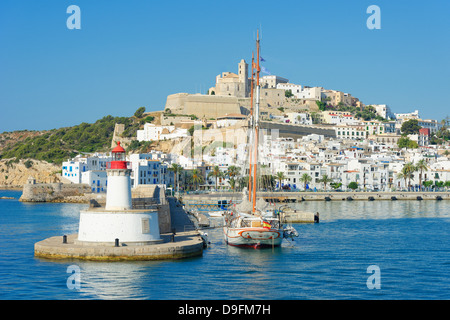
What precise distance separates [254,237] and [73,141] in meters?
90.6

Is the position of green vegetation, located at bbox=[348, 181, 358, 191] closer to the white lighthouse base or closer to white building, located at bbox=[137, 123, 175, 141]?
white building, located at bbox=[137, 123, 175, 141]

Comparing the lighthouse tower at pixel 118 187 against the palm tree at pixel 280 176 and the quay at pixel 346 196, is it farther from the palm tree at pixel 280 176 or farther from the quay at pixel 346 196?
the palm tree at pixel 280 176

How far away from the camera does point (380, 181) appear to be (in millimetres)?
67750

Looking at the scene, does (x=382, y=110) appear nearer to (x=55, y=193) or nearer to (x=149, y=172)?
(x=149, y=172)

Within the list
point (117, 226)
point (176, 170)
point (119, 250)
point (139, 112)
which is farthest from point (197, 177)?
point (139, 112)

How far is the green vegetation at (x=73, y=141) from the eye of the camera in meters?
100

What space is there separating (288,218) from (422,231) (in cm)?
777

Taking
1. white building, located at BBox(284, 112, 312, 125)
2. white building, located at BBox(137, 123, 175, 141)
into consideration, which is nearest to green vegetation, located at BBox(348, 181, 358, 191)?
white building, located at BBox(137, 123, 175, 141)

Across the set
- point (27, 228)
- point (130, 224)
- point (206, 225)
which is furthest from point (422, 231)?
point (27, 228)

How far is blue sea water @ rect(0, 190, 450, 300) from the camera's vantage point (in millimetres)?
16586

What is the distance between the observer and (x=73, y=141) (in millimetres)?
110750

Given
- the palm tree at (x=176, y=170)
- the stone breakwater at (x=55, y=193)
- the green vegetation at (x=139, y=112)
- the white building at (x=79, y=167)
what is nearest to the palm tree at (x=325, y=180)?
the palm tree at (x=176, y=170)

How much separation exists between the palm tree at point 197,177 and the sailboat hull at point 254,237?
3786cm
